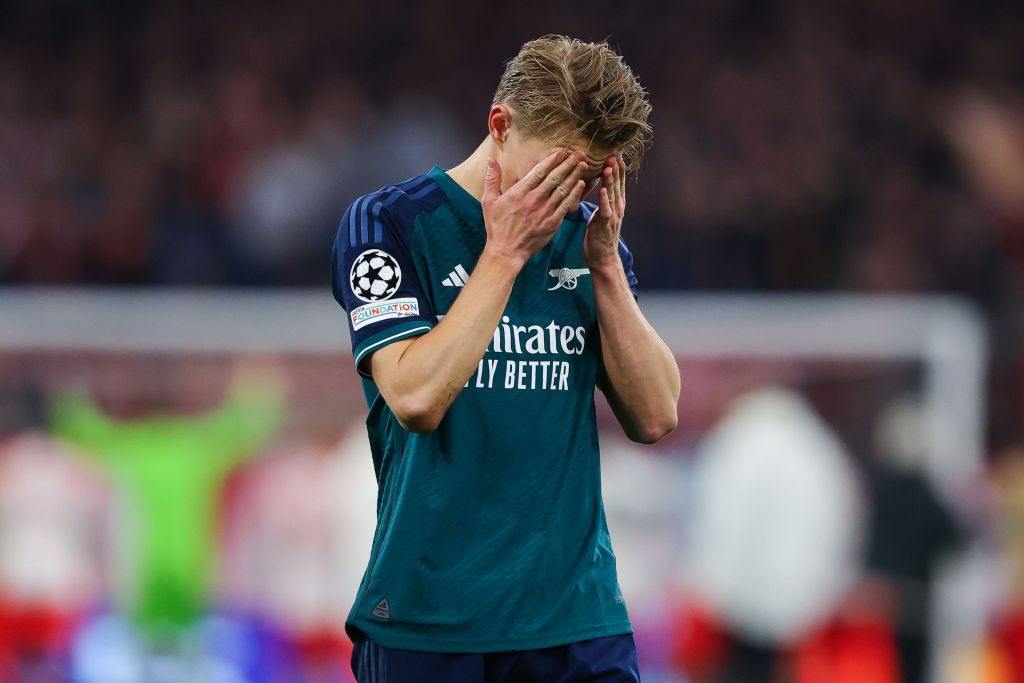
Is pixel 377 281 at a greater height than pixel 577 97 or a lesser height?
lesser

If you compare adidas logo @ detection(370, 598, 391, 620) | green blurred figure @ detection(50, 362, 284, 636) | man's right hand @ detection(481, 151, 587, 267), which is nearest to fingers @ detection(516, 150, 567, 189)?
man's right hand @ detection(481, 151, 587, 267)

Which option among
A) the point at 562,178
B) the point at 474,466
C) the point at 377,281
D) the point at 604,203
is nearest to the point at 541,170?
the point at 562,178

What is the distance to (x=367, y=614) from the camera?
2867 millimetres

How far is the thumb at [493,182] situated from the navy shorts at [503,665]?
784 millimetres

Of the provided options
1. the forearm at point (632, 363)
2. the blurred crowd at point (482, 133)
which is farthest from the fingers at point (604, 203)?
the blurred crowd at point (482, 133)

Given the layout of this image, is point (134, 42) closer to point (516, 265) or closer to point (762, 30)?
point (762, 30)

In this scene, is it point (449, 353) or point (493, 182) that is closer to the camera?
point (449, 353)

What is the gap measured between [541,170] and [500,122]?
0.49ft

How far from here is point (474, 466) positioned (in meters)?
2.83

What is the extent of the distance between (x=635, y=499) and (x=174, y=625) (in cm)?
229

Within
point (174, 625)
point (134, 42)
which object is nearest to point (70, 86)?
point (134, 42)

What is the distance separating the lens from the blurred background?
25.8 ft

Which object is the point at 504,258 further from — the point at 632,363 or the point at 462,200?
the point at 632,363

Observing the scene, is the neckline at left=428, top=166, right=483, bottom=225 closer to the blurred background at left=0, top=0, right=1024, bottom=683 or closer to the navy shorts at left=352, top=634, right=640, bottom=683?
the navy shorts at left=352, top=634, right=640, bottom=683
